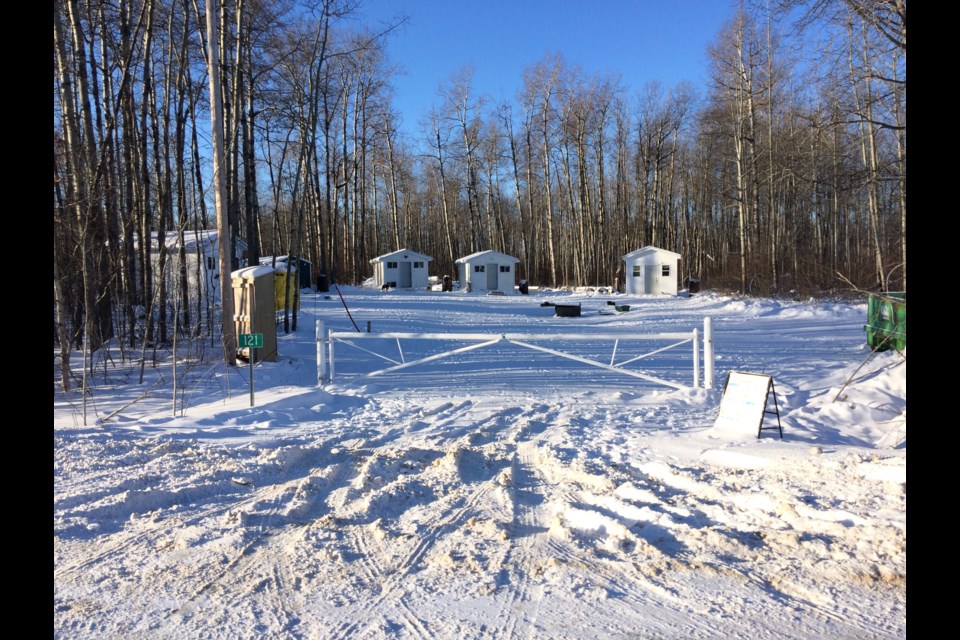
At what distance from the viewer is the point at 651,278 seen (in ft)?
133

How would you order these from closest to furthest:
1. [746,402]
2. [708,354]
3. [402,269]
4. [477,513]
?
1. [477,513]
2. [746,402]
3. [708,354]
4. [402,269]

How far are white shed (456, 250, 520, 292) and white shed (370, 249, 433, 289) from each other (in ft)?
10.6

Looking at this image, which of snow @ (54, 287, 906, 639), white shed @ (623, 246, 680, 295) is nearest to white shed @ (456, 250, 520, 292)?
white shed @ (623, 246, 680, 295)

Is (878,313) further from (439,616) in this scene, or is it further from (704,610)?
(439,616)

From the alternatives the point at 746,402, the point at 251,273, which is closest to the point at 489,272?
the point at 251,273

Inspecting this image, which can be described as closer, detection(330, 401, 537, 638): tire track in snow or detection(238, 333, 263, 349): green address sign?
detection(330, 401, 537, 638): tire track in snow

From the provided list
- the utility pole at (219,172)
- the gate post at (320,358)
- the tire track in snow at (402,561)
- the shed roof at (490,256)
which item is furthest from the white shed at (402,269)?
the tire track in snow at (402,561)

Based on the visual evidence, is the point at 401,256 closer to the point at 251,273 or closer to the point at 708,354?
the point at 251,273

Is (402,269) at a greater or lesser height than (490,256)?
lesser

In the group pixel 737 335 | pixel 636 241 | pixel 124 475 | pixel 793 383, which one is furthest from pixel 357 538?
pixel 636 241

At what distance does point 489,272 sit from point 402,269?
6.65 meters

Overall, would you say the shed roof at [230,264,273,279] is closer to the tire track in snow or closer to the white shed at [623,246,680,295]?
the tire track in snow

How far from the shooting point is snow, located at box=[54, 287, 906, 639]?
11.0 feet

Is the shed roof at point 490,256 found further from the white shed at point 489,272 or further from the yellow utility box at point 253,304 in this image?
the yellow utility box at point 253,304
